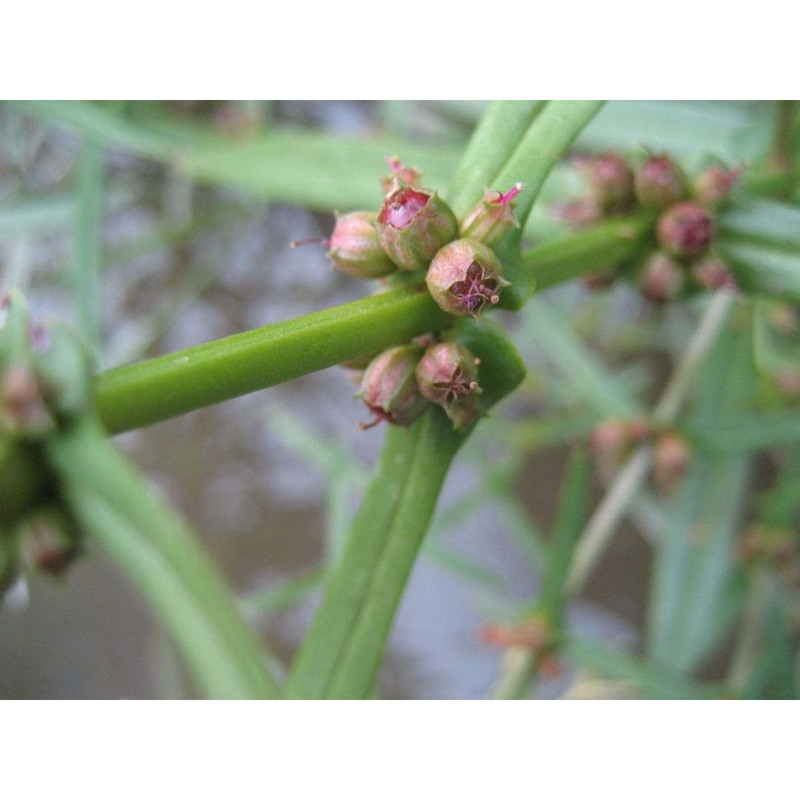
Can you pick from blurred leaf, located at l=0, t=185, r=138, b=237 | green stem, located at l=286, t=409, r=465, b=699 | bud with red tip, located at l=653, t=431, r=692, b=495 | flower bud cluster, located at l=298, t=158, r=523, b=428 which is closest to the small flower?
flower bud cluster, located at l=298, t=158, r=523, b=428

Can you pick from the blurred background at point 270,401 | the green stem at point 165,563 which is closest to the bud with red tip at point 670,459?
the blurred background at point 270,401

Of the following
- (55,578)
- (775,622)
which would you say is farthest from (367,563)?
(775,622)

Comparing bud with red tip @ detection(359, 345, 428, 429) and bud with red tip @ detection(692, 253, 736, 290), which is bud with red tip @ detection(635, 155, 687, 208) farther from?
bud with red tip @ detection(359, 345, 428, 429)

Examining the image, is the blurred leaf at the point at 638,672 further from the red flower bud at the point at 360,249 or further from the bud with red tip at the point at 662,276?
the red flower bud at the point at 360,249

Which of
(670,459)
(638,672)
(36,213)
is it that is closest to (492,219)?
(670,459)

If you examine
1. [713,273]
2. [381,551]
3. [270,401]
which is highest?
[713,273]

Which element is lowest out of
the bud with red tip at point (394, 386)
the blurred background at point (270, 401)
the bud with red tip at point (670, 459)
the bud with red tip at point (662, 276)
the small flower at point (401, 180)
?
the blurred background at point (270, 401)

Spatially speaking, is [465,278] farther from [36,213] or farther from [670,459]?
[36,213]
